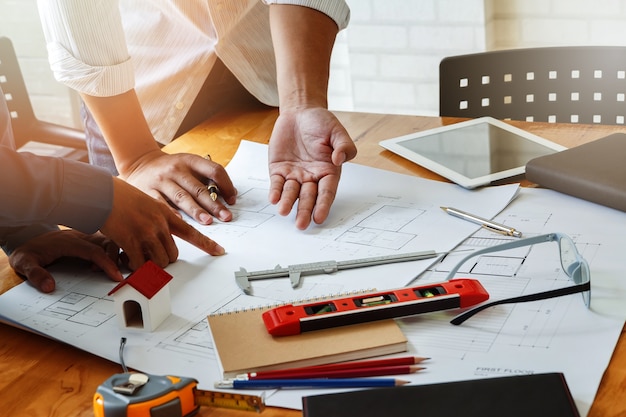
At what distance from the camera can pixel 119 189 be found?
102cm

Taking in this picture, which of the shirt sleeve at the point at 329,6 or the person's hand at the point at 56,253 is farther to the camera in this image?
the shirt sleeve at the point at 329,6

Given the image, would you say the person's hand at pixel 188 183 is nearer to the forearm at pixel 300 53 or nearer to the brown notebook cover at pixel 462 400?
the forearm at pixel 300 53

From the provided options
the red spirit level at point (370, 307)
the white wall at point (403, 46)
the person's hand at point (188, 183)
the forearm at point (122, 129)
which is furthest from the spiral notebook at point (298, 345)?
the white wall at point (403, 46)

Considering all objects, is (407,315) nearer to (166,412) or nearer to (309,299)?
(309,299)

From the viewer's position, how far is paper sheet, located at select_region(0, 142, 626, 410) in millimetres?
766

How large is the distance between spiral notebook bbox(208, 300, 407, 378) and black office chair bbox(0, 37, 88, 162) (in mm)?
1880

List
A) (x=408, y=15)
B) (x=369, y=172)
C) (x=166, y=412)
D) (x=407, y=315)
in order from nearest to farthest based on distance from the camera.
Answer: (x=166, y=412), (x=407, y=315), (x=369, y=172), (x=408, y=15)

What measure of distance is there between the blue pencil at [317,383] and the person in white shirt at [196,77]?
387 mm

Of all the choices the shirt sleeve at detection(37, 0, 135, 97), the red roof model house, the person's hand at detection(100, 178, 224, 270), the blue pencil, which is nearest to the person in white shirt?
the shirt sleeve at detection(37, 0, 135, 97)

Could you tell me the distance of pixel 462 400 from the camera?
0.67 metres

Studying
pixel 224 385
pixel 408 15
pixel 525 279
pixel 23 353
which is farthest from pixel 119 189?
pixel 408 15

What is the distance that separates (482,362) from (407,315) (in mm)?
102

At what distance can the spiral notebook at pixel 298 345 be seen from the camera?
0.76 meters

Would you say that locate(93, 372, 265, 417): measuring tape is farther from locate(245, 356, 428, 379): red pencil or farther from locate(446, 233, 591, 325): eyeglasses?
locate(446, 233, 591, 325): eyeglasses
